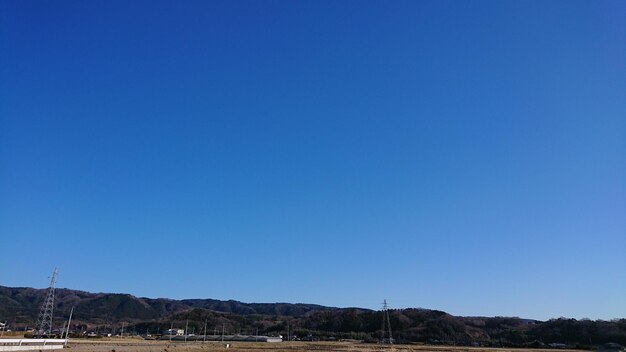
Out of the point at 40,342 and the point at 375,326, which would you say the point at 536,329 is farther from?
the point at 40,342

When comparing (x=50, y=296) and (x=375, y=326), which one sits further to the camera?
(x=375, y=326)

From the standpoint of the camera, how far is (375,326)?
18762cm

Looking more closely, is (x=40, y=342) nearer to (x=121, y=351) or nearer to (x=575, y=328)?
(x=121, y=351)

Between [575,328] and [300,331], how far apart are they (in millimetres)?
92311

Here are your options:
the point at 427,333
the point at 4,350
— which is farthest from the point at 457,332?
the point at 4,350

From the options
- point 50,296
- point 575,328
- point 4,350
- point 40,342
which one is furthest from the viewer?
point 575,328

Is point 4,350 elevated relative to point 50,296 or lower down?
lower down

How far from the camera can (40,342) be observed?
155 ft

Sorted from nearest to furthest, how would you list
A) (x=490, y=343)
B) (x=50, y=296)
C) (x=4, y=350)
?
1. (x=4, y=350)
2. (x=50, y=296)
3. (x=490, y=343)

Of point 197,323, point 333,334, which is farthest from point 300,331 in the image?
point 197,323

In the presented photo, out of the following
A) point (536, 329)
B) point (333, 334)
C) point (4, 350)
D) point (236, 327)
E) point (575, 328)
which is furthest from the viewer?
point (236, 327)

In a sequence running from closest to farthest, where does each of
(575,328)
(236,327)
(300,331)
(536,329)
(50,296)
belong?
1. (50,296)
2. (575,328)
3. (536,329)
4. (300,331)
5. (236,327)

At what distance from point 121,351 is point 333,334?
130 m

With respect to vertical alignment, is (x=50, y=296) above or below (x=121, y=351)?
above
